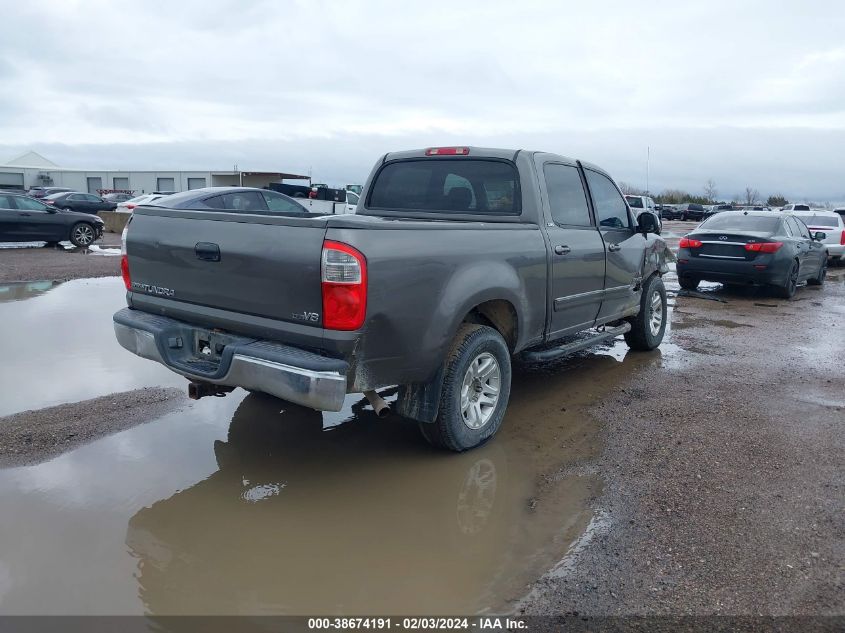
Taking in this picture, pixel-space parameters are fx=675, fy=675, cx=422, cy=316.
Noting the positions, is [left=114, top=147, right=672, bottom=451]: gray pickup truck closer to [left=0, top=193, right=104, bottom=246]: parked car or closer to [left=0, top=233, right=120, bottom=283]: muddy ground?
[left=0, top=233, right=120, bottom=283]: muddy ground

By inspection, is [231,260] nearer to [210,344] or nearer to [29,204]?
[210,344]

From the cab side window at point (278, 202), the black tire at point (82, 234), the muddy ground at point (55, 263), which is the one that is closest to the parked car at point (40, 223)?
the black tire at point (82, 234)

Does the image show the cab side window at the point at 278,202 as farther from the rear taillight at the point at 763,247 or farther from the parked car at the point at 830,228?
the parked car at the point at 830,228

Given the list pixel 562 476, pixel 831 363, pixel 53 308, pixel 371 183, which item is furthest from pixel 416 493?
pixel 53 308

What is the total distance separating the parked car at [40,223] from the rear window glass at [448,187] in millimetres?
15264

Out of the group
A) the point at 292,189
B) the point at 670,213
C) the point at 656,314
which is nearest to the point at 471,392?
the point at 656,314

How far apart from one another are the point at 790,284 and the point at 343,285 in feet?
36.1

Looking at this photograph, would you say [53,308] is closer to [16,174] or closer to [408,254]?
[408,254]

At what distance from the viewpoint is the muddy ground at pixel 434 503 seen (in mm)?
2977

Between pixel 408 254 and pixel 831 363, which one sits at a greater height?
pixel 408 254

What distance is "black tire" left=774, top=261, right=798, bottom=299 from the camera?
38.7 feet

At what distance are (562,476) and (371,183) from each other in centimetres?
315

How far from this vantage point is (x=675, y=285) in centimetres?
1395

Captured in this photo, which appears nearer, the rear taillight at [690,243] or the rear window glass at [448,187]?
the rear window glass at [448,187]
